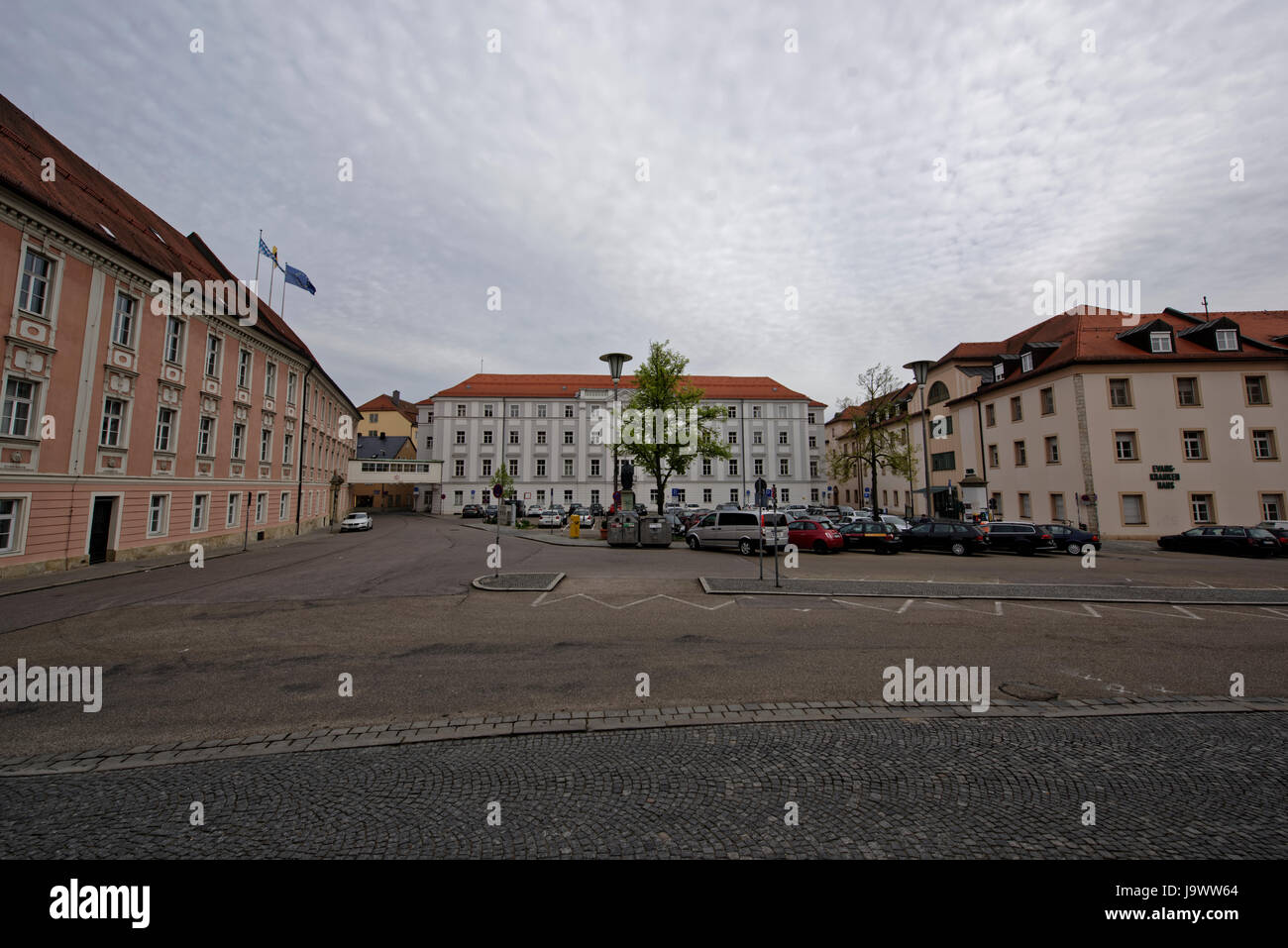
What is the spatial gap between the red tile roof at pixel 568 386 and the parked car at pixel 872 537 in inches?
1631

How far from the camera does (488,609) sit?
36.0 ft

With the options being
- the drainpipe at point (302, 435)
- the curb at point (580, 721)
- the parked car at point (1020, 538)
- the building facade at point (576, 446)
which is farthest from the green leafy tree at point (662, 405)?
the curb at point (580, 721)

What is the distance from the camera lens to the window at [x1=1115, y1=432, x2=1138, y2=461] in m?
31.4

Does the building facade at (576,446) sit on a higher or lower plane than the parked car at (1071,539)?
higher

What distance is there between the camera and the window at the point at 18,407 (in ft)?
50.6

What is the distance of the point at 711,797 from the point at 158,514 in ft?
85.3

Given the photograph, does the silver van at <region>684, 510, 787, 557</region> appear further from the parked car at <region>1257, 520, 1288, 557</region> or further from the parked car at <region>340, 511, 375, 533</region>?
the parked car at <region>340, 511, 375, 533</region>

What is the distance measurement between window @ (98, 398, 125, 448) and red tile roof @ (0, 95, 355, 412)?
16.5 feet

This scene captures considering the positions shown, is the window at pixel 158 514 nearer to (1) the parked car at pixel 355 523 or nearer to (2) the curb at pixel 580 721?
(1) the parked car at pixel 355 523

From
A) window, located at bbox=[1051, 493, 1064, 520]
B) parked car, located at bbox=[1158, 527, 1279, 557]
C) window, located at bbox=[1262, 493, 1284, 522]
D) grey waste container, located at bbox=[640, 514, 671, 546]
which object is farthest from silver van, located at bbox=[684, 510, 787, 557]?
window, located at bbox=[1262, 493, 1284, 522]

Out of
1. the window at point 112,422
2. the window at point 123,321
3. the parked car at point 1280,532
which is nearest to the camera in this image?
the window at point 112,422

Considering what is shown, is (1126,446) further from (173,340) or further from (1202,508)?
(173,340)

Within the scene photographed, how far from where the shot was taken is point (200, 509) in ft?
78.1
